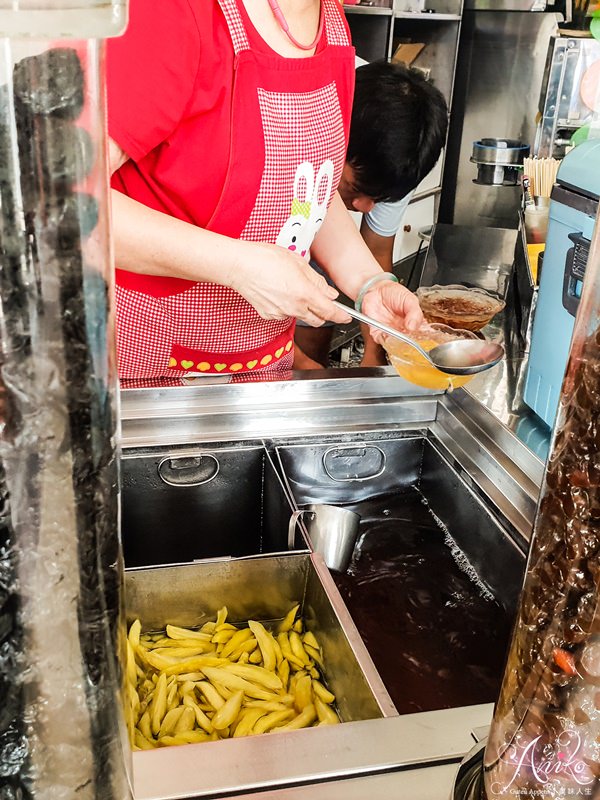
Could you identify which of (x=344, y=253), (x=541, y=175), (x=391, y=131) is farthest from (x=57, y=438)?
(x=541, y=175)

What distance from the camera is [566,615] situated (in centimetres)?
46

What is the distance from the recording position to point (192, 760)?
2.37ft

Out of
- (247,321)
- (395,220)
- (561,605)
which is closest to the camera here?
(561,605)

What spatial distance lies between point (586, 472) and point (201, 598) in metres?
0.92

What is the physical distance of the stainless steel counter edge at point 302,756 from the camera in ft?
2.29

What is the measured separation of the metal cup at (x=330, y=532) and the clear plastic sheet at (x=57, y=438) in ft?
2.94

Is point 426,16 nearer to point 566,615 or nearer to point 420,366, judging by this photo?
point 420,366

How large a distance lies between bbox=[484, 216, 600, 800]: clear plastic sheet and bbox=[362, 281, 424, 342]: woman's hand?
1.21 m

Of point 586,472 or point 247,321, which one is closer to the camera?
point 586,472

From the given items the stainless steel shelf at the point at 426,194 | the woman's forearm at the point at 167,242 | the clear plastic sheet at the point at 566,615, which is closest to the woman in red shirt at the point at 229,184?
the woman's forearm at the point at 167,242

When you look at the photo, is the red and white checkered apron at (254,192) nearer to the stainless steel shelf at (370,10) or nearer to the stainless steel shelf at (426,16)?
the stainless steel shelf at (370,10)

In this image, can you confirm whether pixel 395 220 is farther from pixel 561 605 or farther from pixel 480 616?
pixel 561 605

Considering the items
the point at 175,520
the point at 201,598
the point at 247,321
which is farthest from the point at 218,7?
the point at 201,598

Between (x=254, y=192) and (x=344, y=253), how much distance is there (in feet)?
1.12
